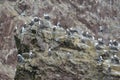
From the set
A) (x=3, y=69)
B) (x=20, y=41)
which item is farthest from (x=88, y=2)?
(x=20, y=41)

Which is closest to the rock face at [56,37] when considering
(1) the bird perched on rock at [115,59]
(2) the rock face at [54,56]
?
(2) the rock face at [54,56]

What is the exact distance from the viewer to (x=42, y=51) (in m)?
33.0

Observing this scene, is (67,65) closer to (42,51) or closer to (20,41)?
(42,51)

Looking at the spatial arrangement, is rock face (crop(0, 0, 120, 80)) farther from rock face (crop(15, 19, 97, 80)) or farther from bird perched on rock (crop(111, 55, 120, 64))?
bird perched on rock (crop(111, 55, 120, 64))

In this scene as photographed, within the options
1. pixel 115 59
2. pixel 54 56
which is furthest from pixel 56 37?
pixel 115 59

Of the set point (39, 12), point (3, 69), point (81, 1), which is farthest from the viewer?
point (81, 1)

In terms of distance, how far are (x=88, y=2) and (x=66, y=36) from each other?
223 ft

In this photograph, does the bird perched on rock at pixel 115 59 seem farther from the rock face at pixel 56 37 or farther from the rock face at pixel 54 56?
the rock face at pixel 54 56

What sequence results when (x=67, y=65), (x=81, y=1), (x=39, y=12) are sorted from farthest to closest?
(x=81, y=1) < (x=39, y=12) < (x=67, y=65)

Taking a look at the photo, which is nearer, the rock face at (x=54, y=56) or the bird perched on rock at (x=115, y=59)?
the bird perched on rock at (x=115, y=59)

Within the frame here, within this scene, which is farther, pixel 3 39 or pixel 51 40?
pixel 3 39

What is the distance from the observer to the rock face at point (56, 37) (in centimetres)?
3166

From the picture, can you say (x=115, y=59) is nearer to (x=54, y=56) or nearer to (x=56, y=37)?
(x=54, y=56)

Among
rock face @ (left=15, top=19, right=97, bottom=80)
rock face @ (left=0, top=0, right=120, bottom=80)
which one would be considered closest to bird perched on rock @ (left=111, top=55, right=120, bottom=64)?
rock face @ (left=0, top=0, right=120, bottom=80)
